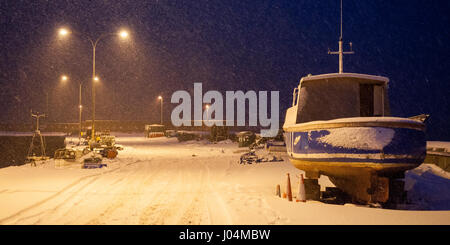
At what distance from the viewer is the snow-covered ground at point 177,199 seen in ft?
21.2

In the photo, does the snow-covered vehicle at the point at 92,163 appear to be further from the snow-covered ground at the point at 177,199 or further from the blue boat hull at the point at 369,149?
the blue boat hull at the point at 369,149

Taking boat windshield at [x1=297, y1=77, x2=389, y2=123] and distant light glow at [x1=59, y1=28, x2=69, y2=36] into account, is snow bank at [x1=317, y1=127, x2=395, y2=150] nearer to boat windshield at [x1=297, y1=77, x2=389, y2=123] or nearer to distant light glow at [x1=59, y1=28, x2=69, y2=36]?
boat windshield at [x1=297, y1=77, x2=389, y2=123]

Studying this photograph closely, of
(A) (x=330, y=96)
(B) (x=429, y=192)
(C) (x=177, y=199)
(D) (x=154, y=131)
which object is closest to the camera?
(C) (x=177, y=199)

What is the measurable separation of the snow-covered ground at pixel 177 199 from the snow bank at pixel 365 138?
4.43ft

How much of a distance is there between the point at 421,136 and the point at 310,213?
3.56m

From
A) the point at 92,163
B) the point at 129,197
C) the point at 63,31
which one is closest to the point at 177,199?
the point at 129,197

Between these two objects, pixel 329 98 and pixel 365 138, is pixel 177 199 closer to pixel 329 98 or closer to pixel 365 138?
pixel 365 138

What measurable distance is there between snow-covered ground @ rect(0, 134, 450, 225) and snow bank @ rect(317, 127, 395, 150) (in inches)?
53.2

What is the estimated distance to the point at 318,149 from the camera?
8445mm

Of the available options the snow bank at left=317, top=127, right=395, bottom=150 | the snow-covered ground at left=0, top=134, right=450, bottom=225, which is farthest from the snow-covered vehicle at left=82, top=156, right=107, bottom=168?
the snow bank at left=317, top=127, right=395, bottom=150

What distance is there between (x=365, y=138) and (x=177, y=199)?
4.51 metres

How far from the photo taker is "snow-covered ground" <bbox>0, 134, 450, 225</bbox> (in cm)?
645

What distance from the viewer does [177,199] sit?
847cm
